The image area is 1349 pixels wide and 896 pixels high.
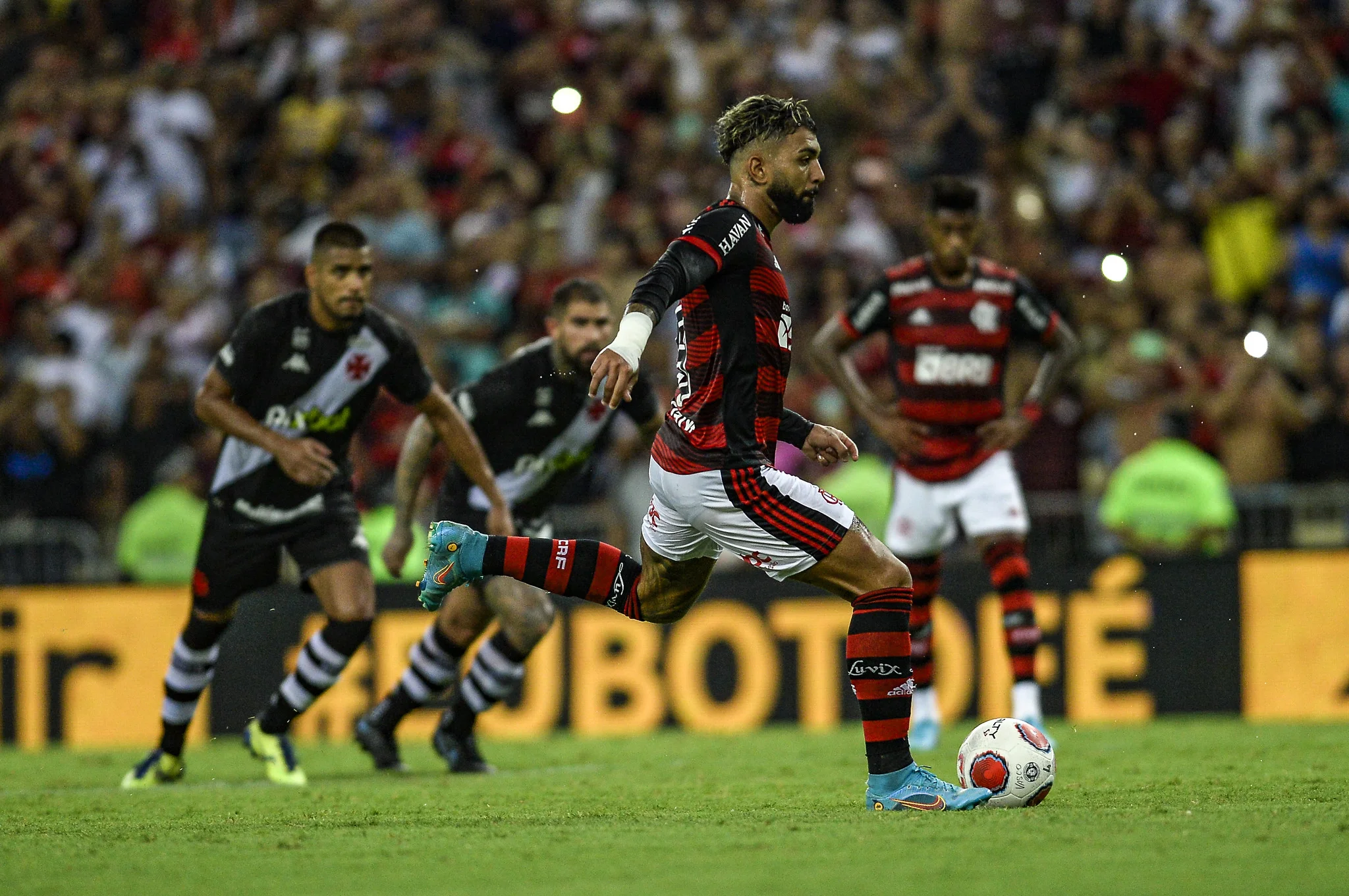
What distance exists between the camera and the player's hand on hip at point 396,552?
930 cm

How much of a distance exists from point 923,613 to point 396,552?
3093 mm

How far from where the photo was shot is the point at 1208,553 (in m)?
12.9

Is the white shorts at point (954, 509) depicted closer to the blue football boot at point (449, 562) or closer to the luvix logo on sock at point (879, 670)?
the luvix logo on sock at point (879, 670)

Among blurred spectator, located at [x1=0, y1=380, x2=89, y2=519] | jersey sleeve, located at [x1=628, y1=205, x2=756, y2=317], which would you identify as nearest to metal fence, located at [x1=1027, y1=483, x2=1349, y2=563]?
jersey sleeve, located at [x1=628, y1=205, x2=756, y2=317]

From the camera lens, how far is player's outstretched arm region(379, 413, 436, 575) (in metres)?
9.43

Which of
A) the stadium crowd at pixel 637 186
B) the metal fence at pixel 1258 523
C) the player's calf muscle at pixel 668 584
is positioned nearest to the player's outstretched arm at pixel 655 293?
the player's calf muscle at pixel 668 584

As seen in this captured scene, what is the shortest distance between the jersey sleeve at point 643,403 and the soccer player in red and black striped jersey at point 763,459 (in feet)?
8.33

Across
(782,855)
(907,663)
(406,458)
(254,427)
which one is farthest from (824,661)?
(782,855)

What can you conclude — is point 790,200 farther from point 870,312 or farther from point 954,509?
point 954,509

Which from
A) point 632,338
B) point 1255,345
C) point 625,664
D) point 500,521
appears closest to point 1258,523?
point 1255,345

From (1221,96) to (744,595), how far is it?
22.1 feet

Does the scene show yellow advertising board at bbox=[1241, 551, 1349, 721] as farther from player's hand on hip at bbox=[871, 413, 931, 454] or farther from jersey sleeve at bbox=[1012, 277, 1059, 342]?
player's hand on hip at bbox=[871, 413, 931, 454]

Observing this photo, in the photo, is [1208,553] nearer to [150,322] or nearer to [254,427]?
[254,427]

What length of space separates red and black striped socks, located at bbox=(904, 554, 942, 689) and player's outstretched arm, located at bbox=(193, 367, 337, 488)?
3493mm
